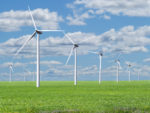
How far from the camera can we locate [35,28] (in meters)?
70.7

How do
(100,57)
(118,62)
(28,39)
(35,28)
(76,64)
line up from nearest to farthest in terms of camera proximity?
1. (28,39)
2. (35,28)
3. (76,64)
4. (100,57)
5. (118,62)

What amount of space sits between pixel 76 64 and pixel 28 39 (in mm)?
19239

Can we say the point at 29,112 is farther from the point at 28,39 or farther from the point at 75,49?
the point at 75,49

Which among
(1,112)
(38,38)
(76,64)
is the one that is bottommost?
(1,112)

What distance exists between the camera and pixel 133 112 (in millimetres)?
17766

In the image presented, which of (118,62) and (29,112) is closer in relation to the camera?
(29,112)

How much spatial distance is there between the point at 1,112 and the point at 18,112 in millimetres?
1009

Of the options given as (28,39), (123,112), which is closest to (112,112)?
(123,112)

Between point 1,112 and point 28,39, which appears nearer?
point 1,112

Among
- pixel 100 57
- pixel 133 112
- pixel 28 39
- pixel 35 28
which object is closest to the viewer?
pixel 133 112

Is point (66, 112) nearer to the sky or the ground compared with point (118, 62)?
nearer to the ground

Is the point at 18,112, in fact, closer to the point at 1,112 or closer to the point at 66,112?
the point at 1,112

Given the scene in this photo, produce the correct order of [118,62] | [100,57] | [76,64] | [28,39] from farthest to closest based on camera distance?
[118,62] < [100,57] < [76,64] < [28,39]

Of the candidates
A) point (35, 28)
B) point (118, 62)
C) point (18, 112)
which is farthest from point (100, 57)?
point (18, 112)
